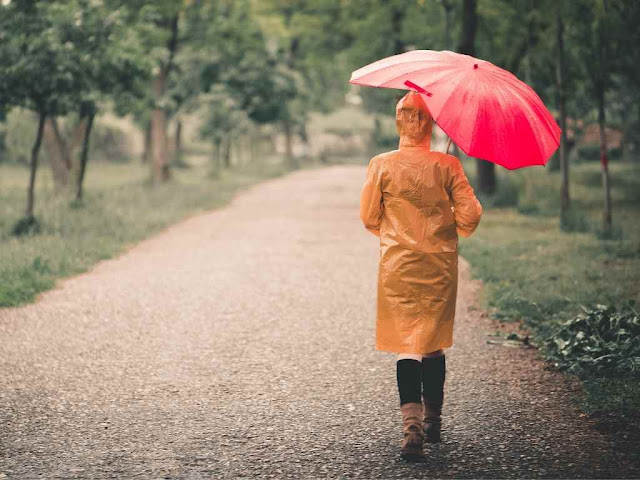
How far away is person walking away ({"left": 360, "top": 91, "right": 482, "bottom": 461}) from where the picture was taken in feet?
12.7

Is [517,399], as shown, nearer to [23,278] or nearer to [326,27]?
[23,278]

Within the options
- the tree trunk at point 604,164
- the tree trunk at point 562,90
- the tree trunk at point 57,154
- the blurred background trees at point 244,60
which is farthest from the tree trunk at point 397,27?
the tree trunk at point 604,164

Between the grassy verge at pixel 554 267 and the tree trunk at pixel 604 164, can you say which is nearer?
the grassy verge at pixel 554 267

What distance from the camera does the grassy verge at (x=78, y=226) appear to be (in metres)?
8.59

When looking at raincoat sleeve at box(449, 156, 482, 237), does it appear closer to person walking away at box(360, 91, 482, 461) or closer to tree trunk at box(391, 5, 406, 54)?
person walking away at box(360, 91, 482, 461)

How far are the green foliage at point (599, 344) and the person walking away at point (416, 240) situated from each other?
173 cm

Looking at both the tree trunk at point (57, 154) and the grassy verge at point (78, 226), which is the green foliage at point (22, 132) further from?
the tree trunk at point (57, 154)

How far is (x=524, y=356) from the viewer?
5.80m

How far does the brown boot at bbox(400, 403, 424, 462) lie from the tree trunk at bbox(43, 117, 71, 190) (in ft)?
52.6

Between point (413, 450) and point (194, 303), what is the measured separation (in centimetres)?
431

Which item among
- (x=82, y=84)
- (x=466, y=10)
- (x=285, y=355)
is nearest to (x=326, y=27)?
(x=466, y=10)

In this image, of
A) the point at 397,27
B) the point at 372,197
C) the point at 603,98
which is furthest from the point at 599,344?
the point at 397,27

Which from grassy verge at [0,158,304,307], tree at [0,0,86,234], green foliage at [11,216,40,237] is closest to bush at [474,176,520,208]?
grassy verge at [0,158,304,307]

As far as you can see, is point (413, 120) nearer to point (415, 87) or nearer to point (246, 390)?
point (415, 87)
